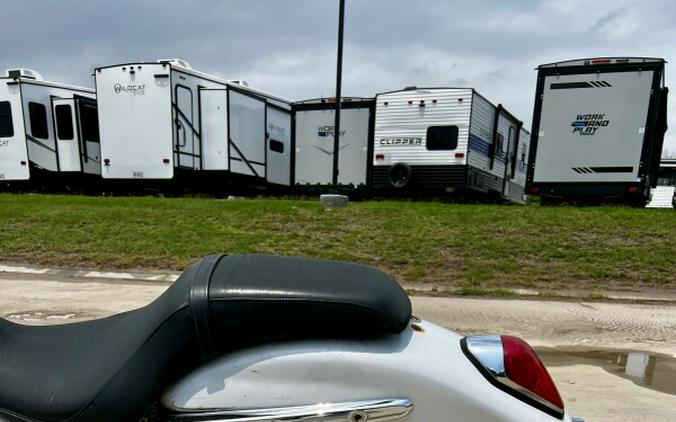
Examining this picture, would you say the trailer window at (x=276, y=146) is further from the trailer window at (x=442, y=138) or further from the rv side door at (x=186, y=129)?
the trailer window at (x=442, y=138)

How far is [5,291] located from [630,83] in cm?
1173

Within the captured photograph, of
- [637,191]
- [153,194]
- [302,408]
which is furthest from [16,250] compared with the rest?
[637,191]

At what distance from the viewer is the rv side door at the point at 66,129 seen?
41.0 ft

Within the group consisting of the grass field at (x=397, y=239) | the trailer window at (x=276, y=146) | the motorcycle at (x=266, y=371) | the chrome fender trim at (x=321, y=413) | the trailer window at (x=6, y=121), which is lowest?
the grass field at (x=397, y=239)

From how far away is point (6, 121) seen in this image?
40.6 ft

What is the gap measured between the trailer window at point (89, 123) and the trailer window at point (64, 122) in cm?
32

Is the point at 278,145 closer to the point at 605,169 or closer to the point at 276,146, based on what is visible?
the point at 276,146

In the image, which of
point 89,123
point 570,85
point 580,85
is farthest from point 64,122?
point 580,85

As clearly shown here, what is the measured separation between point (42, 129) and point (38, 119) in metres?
0.30

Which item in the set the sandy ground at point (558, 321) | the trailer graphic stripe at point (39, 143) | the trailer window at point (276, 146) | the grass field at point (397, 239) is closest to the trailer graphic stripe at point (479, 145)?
the grass field at point (397, 239)

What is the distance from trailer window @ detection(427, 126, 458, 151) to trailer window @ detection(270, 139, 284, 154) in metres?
5.43

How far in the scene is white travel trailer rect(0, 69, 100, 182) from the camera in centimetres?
1224

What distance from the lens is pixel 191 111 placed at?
11.8 m

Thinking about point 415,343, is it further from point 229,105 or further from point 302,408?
point 229,105
